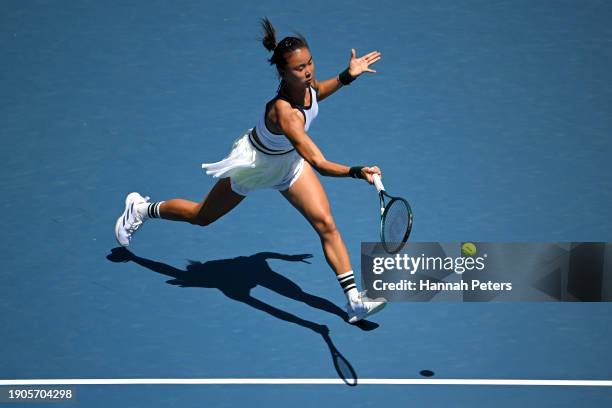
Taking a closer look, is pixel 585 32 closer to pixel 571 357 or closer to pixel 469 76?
pixel 469 76

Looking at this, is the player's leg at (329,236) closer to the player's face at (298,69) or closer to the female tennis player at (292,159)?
the female tennis player at (292,159)

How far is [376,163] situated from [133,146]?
242cm

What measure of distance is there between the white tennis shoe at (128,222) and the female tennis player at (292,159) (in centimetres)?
74

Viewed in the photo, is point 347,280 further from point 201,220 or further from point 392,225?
point 201,220

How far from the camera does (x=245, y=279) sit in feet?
30.6

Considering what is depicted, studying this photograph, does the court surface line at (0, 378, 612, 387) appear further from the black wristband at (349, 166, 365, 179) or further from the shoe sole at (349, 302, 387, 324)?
the black wristband at (349, 166, 365, 179)

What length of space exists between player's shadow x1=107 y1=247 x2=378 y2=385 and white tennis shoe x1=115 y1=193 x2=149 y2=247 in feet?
0.60

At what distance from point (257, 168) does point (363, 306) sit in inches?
53.2

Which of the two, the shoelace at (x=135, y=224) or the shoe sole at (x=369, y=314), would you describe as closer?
the shoe sole at (x=369, y=314)

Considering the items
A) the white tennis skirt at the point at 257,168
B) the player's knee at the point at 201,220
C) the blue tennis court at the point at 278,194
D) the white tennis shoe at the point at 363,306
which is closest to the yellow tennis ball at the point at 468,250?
the blue tennis court at the point at 278,194

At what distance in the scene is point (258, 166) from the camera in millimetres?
8445

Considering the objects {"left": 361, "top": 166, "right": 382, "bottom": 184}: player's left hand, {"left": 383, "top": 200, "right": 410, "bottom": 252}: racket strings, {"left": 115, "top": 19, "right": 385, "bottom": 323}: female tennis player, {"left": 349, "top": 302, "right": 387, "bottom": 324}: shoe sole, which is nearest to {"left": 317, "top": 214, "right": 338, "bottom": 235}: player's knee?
{"left": 115, "top": 19, "right": 385, "bottom": 323}: female tennis player

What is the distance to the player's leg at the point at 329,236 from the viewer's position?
8344 mm

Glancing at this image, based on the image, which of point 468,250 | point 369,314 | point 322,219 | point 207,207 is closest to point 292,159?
point 322,219
